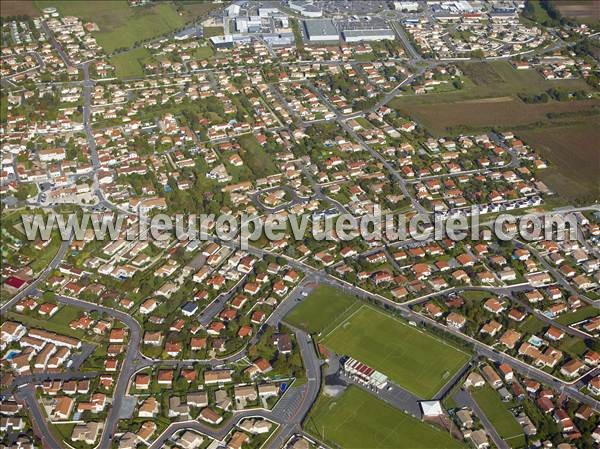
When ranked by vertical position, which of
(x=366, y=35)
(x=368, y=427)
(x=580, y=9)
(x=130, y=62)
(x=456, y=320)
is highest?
(x=366, y=35)

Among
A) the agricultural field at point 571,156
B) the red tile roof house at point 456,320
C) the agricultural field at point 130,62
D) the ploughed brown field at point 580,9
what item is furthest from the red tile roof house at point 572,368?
the ploughed brown field at point 580,9

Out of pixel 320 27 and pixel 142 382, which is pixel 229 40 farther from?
pixel 142 382

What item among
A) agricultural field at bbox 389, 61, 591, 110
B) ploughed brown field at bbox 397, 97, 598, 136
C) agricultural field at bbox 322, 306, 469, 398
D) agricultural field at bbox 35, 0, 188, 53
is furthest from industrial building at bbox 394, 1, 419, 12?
agricultural field at bbox 322, 306, 469, 398

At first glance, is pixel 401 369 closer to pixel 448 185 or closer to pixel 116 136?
pixel 448 185

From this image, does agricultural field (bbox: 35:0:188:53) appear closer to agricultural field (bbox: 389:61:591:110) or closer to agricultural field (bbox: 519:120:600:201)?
agricultural field (bbox: 389:61:591:110)

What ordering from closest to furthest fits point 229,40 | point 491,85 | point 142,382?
point 142,382 → point 491,85 → point 229,40

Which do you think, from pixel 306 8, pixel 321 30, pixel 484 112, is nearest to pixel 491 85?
pixel 484 112
